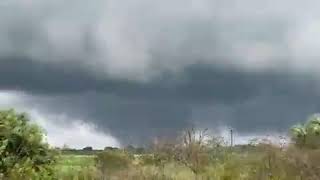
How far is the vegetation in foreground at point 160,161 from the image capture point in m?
28.6

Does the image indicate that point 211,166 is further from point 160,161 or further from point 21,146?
point 21,146

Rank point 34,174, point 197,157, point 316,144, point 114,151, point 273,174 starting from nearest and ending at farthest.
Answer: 1. point 34,174
2. point 273,174
3. point 197,157
4. point 114,151
5. point 316,144

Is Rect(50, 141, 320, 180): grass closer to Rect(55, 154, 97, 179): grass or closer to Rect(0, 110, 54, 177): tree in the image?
Rect(55, 154, 97, 179): grass

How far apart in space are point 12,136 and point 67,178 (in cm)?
254

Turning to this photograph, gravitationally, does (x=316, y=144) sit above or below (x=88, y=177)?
above

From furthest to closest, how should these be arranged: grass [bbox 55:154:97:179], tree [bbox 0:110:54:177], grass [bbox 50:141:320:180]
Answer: grass [bbox 50:141:320:180] → grass [bbox 55:154:97:179] → tree [bbox 0:110:54:177]

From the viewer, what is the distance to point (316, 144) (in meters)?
41.9

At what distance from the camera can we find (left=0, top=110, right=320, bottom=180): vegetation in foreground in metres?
28.6

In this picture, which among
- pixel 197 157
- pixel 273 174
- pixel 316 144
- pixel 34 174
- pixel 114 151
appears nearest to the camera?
pixel 34 174

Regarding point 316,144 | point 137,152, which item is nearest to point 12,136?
point 137,152

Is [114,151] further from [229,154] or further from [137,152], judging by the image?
[229,154]

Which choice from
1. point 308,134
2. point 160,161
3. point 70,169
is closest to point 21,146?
point 70,169

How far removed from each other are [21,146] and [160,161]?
6.29 metres

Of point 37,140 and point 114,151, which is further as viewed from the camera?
point 114,151
